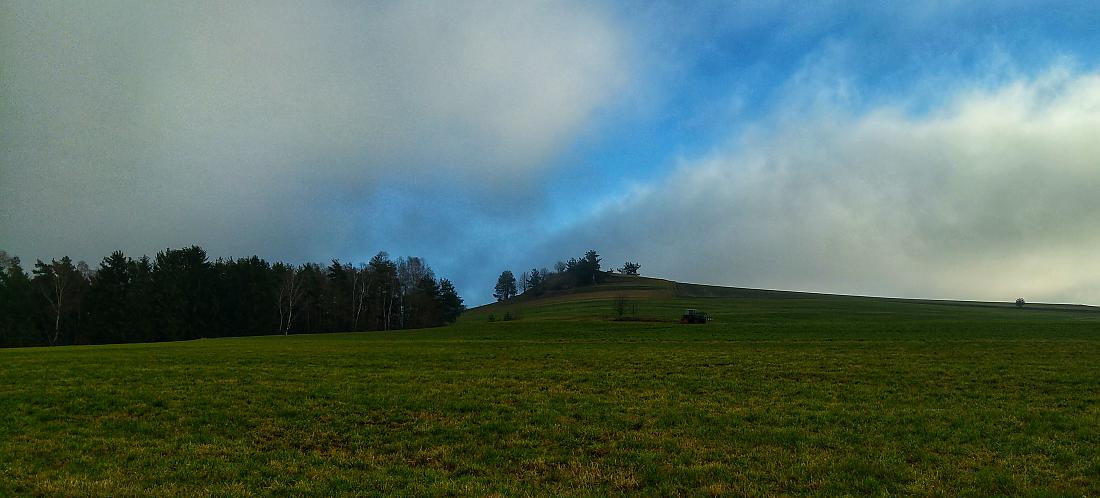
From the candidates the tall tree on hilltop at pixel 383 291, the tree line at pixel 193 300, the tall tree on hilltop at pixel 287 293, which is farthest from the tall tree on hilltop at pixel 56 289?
the tall tree on hilltop at pixel 383 291

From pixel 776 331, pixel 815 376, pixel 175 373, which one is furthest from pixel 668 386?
pixel 776 331

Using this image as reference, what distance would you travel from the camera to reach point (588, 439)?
14.0 m

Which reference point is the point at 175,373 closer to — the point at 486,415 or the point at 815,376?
the point at 486,415

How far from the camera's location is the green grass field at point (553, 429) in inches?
426

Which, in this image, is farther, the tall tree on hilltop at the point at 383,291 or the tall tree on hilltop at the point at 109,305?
the tall tree on hilltop at the point at 383,291

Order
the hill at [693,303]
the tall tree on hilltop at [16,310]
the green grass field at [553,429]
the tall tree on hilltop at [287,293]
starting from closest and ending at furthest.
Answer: the green grass field at [553,429], the tall tree on hilltop at [16,310], the tall tree on hilltop at [287,293], the hill at [693,303]

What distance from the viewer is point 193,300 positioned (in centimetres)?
9788

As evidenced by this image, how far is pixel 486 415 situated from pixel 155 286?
10670 centimetres

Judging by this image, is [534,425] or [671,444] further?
[534,425]

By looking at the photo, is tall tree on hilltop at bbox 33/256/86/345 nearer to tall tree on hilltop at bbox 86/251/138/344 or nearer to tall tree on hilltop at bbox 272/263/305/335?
tall tree on hilltop at bbox 86/251/138/344

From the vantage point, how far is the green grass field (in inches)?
426

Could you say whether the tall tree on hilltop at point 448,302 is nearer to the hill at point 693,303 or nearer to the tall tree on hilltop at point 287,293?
the hill at point 693,303

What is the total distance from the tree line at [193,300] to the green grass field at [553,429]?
78.7 meters

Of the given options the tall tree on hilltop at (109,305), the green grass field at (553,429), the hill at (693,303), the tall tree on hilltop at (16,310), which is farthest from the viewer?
the hill at (693,303)
